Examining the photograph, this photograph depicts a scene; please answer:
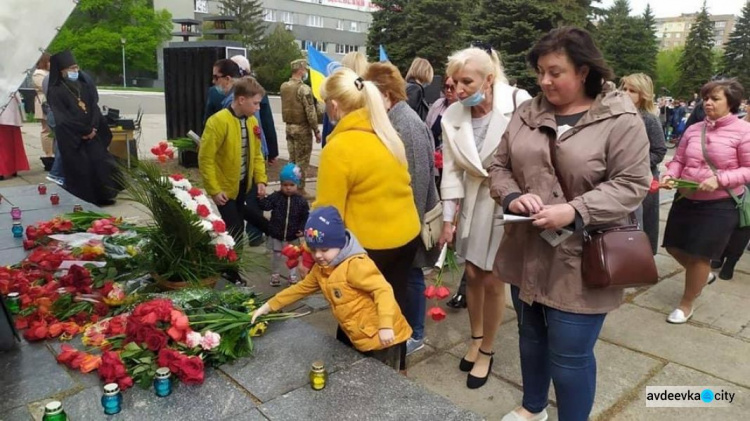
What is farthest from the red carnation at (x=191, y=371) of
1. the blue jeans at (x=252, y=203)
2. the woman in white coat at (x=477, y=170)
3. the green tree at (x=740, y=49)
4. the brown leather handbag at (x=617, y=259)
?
the green tree at (x=740, y=49)

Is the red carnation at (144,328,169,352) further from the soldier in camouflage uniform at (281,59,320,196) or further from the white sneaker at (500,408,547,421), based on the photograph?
the soldier in camouflage uniform at (281,59,320,196)

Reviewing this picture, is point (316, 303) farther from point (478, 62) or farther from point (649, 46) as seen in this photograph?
point (649, 46)

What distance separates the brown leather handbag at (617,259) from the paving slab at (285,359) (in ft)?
4.54

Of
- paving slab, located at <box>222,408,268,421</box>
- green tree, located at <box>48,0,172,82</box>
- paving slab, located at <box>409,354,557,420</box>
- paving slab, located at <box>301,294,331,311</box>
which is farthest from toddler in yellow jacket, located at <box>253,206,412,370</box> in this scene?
green tree, located at <box>48,0,172,82</box>

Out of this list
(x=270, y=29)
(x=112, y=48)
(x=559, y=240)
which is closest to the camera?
(x=559, y=240)

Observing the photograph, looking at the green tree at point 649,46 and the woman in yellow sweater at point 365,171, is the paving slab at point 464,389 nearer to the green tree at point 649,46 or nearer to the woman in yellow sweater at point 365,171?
the woman in yellow sweater at point 365,171

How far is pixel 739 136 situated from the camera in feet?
13.5

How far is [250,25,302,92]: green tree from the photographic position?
41938 millimetres

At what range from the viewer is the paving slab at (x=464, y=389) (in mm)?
3170

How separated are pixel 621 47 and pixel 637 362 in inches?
1729

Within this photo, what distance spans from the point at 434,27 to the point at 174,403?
3351cm

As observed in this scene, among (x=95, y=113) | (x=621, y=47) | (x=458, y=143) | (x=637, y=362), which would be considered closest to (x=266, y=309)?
(x=458, y=143)

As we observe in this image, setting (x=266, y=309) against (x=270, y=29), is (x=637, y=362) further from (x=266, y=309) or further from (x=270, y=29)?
(x=270, y=29)

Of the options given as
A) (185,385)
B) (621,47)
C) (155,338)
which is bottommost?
(185,385)
